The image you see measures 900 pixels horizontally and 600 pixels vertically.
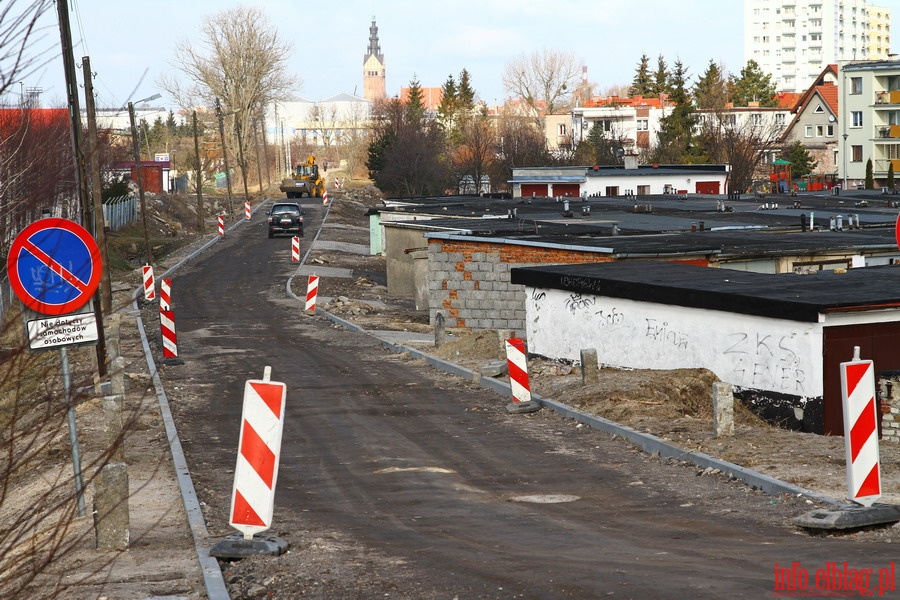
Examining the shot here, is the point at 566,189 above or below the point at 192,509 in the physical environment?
above

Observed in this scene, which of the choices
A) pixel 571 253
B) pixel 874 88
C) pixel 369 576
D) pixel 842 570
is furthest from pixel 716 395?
pixel 874 88

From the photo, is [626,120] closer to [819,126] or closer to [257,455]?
[819,126]

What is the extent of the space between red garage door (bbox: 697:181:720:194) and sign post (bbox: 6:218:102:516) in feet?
215

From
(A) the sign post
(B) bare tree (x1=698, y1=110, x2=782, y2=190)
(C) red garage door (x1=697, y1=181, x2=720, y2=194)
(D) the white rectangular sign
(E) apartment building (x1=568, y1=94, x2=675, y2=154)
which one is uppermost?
(E) apartment building (x1=568, y1=94, x2=675, y2=154)

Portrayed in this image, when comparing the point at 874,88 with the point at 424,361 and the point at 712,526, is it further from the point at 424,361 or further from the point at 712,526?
the point at 712,526

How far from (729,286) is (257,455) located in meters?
11.6

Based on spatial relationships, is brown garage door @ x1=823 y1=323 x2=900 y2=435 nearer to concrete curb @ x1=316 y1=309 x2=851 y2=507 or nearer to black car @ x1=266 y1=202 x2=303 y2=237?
concrete curb @ x1=316 y1=309 x2=851 y2=507

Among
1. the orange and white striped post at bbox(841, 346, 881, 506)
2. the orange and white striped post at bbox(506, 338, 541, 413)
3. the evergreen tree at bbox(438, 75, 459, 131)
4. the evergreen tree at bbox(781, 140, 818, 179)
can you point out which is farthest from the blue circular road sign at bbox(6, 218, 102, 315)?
the evergreen tree at bbox(438, 75, 459, 131)

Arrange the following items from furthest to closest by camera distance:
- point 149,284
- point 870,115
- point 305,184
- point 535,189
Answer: point 305,184 → point 870,115 → point 535,189 → point 149,284

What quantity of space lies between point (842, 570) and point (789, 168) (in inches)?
3516

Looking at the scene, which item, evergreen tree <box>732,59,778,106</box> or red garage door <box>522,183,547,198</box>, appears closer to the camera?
red garage door <box>522,183,547,198</box>

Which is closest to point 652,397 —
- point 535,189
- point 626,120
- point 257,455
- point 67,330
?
point 257,455

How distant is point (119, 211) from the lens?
6538cm

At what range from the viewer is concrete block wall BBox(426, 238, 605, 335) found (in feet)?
93.9
